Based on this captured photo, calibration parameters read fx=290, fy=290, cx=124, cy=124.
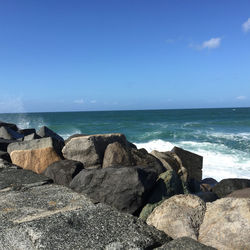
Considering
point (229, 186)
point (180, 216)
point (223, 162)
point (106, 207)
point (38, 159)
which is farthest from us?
point (223, 162)

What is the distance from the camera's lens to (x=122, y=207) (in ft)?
8.75

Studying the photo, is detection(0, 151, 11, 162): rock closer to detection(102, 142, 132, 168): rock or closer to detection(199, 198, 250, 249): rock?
detection(102, 142, 132, 168): rock

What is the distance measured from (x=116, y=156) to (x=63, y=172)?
76 cm

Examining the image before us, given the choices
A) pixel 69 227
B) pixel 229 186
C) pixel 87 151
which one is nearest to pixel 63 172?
pixel 87 151

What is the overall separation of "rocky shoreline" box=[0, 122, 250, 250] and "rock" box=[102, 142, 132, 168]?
1cm

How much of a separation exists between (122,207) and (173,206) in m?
0.49

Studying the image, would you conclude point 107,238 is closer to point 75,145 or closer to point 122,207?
point 122,207

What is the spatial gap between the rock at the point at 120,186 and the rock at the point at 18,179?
596 mm

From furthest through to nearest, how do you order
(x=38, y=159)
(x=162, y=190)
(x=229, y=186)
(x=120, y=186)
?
(x=229, y=186) < (x=38, y=159) < (x=162, y=190) < (x=120, y=186)

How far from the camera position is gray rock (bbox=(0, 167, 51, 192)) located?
127 inches

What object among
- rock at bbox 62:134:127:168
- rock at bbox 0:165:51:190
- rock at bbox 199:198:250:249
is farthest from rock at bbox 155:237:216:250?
rock at bbox 62:134:127:168

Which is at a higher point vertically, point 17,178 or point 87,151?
point 87,151

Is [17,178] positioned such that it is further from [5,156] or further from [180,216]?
[180,216]

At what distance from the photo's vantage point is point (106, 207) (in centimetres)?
248
